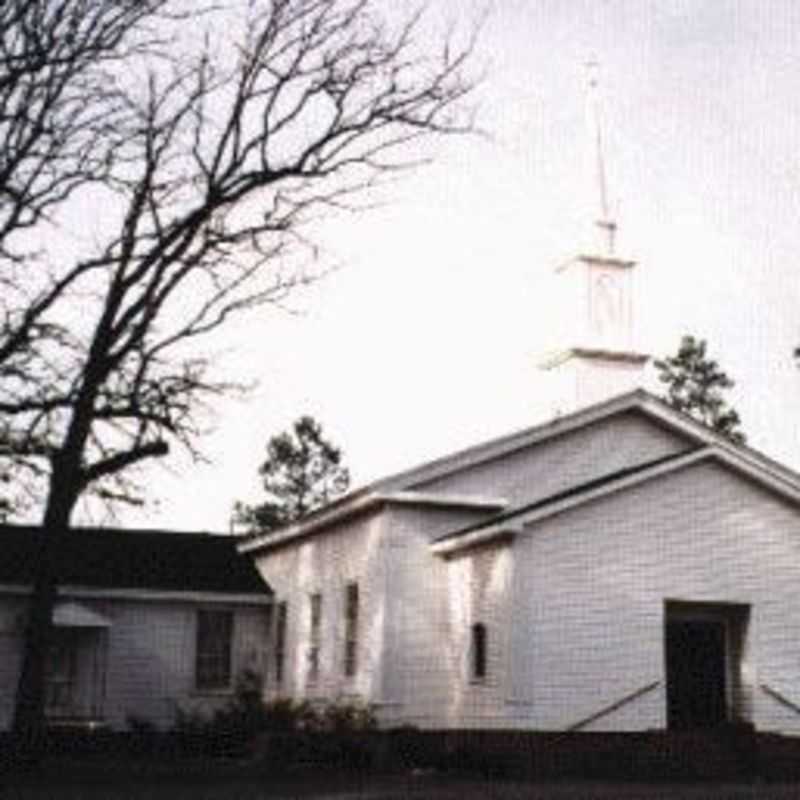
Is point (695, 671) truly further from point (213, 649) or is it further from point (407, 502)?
point (213, 649)

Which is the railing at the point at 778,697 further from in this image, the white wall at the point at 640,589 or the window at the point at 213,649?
the window at the point at 213,649

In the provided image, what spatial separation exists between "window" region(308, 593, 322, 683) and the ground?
10.7 meters

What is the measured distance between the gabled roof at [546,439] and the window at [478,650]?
297cm

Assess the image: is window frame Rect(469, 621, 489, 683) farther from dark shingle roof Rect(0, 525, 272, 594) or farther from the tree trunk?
dark shingle roof Rect(0, 525, 272, 594)

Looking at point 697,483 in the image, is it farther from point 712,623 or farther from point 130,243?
point 130,243

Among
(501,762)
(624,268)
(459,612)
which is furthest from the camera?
(624,268)

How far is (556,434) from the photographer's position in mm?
27422

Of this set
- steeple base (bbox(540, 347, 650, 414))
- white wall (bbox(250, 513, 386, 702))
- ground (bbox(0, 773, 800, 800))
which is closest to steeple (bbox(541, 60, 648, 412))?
steeple base (bbox(540, 347, 650, 414))

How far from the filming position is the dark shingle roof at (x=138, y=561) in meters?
31.5

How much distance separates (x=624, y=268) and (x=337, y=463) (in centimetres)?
4147

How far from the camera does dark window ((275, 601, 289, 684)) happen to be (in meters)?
32.2

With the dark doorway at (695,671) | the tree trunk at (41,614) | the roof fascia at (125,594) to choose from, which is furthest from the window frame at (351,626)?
the tree trunk at (41,614)

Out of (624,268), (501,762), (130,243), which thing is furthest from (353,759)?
(624,268)

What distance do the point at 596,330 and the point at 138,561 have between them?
1207cm
